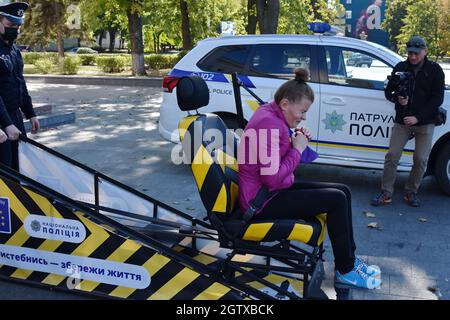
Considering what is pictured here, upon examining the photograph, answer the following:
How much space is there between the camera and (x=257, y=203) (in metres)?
3.22

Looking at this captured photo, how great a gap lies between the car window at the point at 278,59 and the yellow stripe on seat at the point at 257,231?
3.79 meters

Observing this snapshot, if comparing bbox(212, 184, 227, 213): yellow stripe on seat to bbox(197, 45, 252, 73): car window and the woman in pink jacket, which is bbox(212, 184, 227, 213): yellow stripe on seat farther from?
bbox(197, 45, 252, 73): car window

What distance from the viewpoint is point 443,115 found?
575 centimetres

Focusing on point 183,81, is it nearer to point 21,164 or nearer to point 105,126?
point 21,164

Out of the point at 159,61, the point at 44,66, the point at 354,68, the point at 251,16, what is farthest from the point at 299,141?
the point at 44,66

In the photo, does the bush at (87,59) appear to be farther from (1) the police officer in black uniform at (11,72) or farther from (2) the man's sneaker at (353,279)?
(2) the man's sneaker at (353,279)

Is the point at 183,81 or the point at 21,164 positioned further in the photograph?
the point at 21,164

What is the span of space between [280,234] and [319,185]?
0.57m

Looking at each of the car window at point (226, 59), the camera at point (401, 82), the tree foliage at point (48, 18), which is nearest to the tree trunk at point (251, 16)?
the car window at point (226, 59)

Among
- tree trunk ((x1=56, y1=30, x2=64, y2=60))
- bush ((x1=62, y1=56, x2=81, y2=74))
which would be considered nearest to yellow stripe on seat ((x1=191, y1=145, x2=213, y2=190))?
bush ((x1=62, y1=56, x2=81, y2=74))

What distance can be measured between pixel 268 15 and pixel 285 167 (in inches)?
424

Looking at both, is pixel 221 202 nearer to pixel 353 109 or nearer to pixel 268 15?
pixel 353 109

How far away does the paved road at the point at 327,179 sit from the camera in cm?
401

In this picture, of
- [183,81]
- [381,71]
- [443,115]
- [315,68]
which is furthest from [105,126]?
[183,81]
